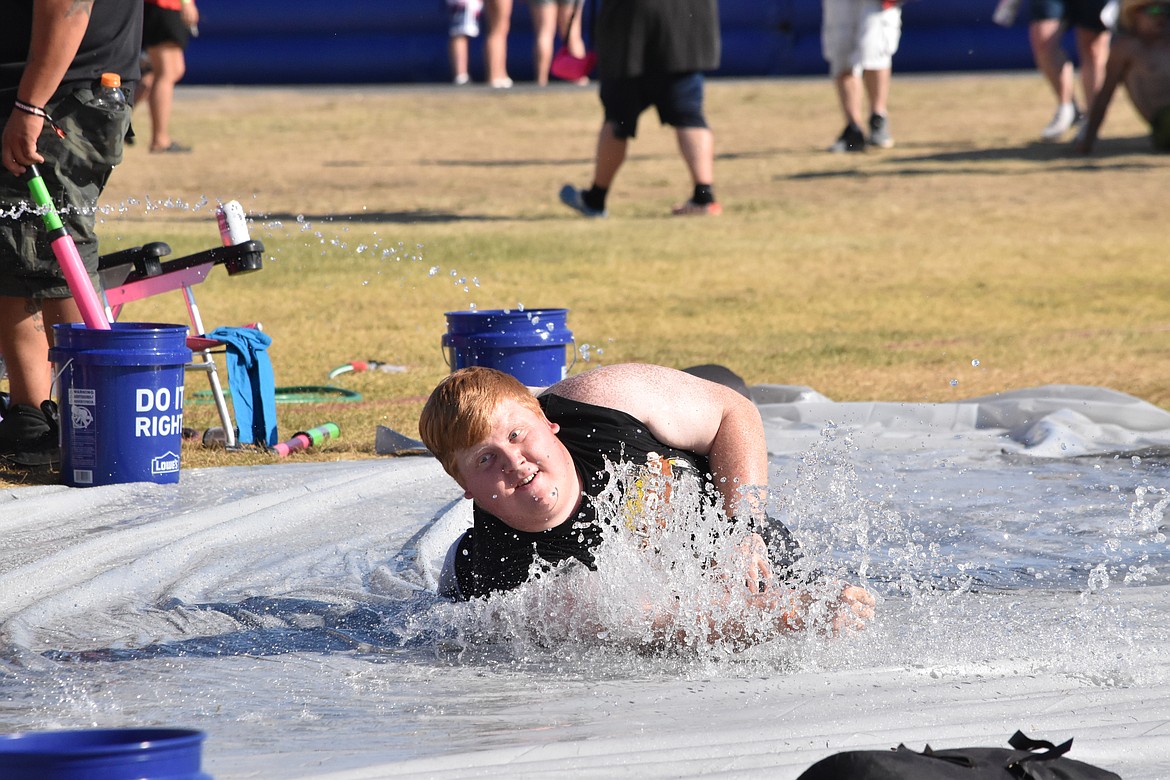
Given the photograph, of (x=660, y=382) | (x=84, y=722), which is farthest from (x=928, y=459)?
(x=84, y=722)

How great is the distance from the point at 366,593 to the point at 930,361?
3636 millimetres

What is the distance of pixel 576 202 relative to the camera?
10.2m

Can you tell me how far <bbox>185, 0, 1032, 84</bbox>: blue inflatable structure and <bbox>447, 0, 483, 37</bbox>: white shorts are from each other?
465 mm

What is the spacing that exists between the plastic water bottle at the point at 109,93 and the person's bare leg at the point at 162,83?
7.55m

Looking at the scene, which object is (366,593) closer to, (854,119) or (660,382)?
(660,382)

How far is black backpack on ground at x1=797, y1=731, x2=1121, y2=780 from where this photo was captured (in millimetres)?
1965

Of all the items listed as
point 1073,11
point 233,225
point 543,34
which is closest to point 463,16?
point 543,34

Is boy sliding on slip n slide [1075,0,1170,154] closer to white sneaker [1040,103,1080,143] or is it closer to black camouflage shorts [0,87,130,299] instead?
white sneaker [1040,103,1080,143]

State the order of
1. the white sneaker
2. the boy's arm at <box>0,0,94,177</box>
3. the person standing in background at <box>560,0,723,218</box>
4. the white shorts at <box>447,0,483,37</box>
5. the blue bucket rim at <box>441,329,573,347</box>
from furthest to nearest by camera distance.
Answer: the white shorts at <box>447,0,483,37</box> → the white sneaker → the person standing in background at <box>560,0,723,218</box> → the blue bucket rim at <box>441,329,573,347</box> → the boy's arm at <box>0,0,94,177</box>

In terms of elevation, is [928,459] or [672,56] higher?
[672,56]

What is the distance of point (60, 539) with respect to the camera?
3859mm

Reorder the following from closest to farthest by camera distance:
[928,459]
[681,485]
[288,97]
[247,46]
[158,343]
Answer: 1. [681,485]
2. [158,343]
3. [928,459]
4. [288,97]
5. [247,46]

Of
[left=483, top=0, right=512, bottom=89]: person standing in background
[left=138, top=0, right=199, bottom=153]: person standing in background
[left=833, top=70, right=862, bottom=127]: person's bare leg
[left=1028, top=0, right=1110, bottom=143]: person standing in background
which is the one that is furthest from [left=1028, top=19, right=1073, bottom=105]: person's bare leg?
[left=138, top=0, right=199, bottom=153]: person standing in background

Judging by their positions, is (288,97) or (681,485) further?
(288,97)
